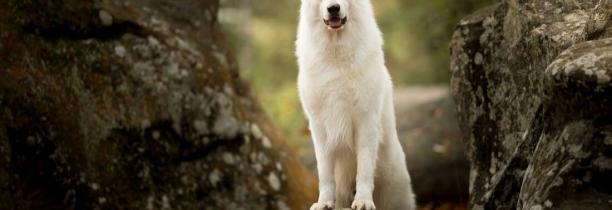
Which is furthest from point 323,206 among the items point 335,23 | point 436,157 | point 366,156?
point 436,157

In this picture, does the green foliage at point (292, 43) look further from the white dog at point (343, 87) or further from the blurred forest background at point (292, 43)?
the white dog at point (343, 87)

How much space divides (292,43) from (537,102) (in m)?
17.5

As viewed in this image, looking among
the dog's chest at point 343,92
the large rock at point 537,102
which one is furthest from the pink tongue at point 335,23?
the large rock at point 537,102

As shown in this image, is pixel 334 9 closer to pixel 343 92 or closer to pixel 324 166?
pixel 343 92

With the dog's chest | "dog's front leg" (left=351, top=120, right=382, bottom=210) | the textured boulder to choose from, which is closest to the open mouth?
the dog's chest

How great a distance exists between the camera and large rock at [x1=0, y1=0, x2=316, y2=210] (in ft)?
21.5

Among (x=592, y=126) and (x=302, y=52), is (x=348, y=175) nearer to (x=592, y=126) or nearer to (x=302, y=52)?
(x=302, y=52)

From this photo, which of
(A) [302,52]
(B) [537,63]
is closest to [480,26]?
(B) [537,63]

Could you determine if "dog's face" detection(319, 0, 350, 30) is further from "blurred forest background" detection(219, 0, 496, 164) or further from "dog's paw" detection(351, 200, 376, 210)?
"blurred forest background" detection(219, 0, 496, 164)

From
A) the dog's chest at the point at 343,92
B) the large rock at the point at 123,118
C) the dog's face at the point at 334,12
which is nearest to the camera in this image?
the dog's face at the point at 334,12

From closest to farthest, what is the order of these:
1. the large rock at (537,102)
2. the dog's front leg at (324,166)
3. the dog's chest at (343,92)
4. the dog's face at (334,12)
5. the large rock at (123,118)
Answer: the large rock at (537,102) → the dog's face at (334,12) → the dog's chest at (343,92) → the dog's front leg at (324,166) → the large rock at (123,118)

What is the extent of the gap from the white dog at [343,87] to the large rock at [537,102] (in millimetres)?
720

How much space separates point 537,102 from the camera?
532 cm

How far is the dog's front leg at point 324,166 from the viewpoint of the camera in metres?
5.82
